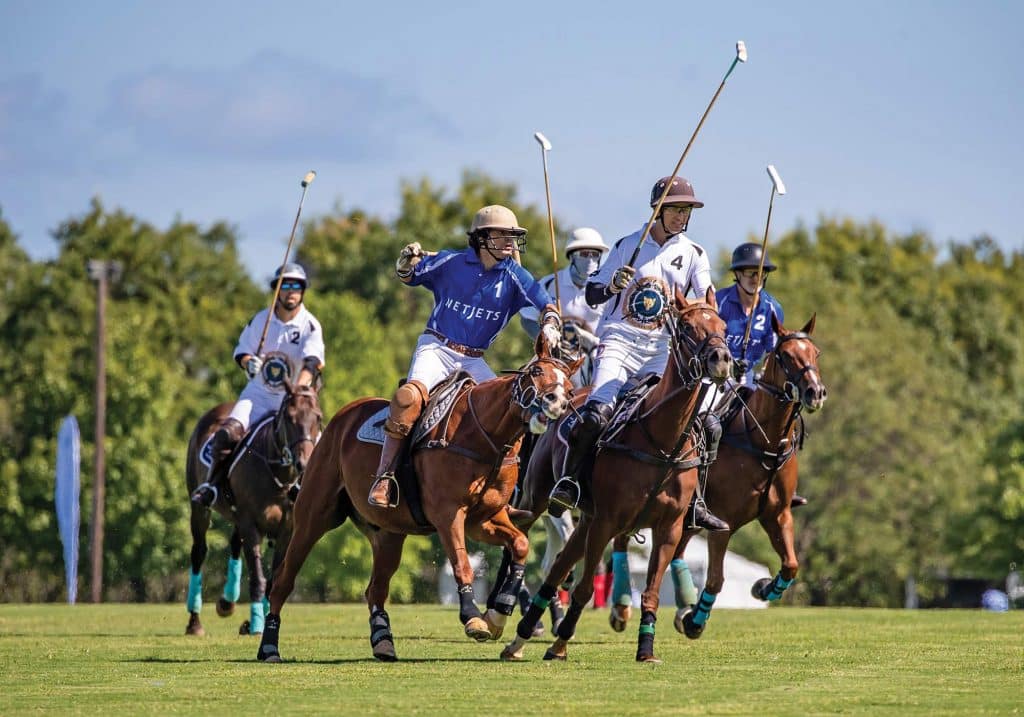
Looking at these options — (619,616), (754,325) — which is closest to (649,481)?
(619,616)

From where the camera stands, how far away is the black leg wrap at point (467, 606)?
12641 millimetres

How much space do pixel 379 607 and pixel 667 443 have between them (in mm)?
2573

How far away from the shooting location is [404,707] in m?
10.3

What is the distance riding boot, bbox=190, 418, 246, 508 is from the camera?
61.3 ft

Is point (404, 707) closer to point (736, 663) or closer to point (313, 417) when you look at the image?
point (736, 663)

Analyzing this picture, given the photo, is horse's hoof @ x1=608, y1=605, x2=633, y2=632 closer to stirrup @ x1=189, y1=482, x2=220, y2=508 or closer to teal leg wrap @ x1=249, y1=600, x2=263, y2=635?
teal leg wrap @ x1=249, y1=600, x2=263, y2=635

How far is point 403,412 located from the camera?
13453 millimetres

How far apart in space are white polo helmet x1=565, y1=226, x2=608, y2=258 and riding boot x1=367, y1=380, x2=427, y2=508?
5.07 metres

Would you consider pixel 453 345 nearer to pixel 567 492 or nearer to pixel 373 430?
Result: pixel 373 430

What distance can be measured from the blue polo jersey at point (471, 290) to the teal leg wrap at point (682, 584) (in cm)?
415

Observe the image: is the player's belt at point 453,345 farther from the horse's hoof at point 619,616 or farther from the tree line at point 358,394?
the tree line at point 358,394

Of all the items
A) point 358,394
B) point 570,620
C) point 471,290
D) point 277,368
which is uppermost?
point 358,394

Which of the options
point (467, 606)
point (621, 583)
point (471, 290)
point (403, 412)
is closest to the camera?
point (467, 606)

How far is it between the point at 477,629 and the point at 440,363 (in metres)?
2.45
